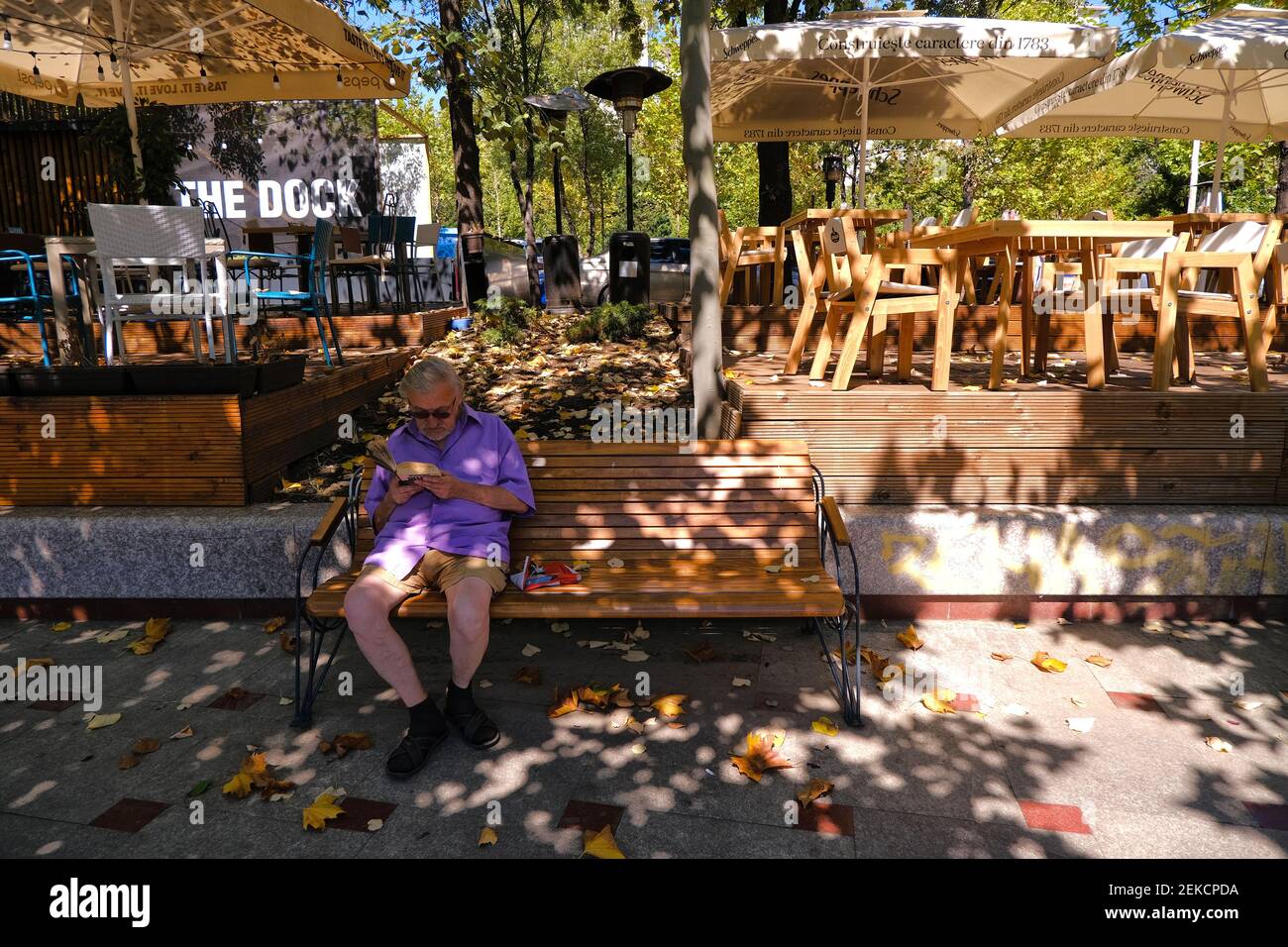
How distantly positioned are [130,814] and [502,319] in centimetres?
625

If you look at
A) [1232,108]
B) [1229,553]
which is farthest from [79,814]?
[1232,108]

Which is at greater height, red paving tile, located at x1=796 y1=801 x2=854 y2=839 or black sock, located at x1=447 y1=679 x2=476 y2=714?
black sock, located at x1=447 y1=679 x2=476 y2=714

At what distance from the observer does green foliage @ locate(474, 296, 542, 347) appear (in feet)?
26.6

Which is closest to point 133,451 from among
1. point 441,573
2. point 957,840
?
point 441,573

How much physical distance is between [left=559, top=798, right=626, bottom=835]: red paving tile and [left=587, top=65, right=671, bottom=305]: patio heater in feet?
30.0

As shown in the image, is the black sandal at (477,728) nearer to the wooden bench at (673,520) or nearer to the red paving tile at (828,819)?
the wooden bench at (673,520)

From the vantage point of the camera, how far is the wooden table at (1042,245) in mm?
4445

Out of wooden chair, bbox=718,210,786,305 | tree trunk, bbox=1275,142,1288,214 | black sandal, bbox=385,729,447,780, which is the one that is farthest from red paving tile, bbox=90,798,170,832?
tree trunk, bbox=1275,142,1288,214

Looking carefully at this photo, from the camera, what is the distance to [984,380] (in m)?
5.61

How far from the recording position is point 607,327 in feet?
28.0

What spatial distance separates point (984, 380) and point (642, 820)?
4.02 m

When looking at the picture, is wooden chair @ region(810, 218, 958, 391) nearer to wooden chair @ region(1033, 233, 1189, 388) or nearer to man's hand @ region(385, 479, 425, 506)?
wooden chair @ region(1033, 233, 1189, 388)

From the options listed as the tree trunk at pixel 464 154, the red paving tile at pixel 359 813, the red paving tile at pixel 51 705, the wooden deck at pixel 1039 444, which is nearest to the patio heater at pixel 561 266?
the tree trunk at pixel 464 154
